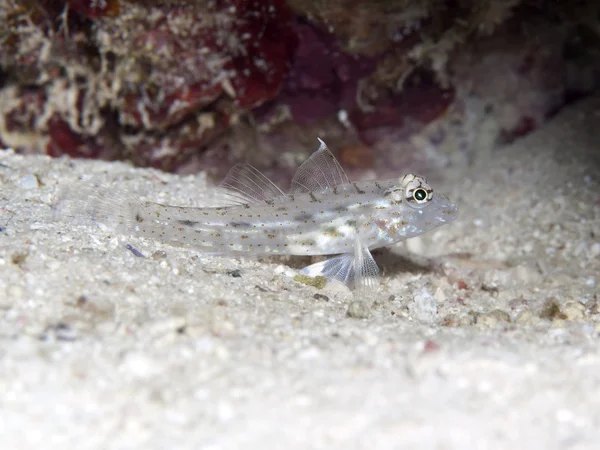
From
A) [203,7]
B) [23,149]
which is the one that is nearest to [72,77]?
[23,149]

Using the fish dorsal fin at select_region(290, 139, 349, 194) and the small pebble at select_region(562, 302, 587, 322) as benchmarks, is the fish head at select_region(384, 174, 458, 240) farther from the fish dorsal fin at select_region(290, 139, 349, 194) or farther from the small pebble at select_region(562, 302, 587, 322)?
the small pebble at select_region(562, 302, 587, 322)

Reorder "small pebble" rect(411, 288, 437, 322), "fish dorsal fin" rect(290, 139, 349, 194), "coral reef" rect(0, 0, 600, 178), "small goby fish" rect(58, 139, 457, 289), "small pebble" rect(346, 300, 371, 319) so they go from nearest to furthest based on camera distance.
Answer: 1. "small pebble" rect(346, 300, 371, 319)
2. "small pebble" rect(411, 288, 437, 322)
3. "small goby fish" rect(58, 139, 457, 289)
4. "fish dorsal fin" rect(290, 139, 349, 194)
5. "coral reef" rect(0, 0, 600, 178)

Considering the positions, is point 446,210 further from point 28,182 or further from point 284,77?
point 28,182

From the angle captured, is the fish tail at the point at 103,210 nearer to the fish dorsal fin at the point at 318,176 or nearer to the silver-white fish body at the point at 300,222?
the silver-white fish body at the point at 300,222

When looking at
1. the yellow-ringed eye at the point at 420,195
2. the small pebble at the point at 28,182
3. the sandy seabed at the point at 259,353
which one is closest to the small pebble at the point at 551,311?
the sandy seabed at the point at 259,353

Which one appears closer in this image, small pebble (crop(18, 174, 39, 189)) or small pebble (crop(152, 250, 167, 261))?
small pebble (crop(152, 250, 167, 261))

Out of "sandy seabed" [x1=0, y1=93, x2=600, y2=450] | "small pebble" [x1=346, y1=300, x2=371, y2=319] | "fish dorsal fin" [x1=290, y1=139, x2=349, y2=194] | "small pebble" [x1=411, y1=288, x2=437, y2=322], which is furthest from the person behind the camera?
"fish dorsal fin" [x1=290, y1=139, x2=349, y2=194]

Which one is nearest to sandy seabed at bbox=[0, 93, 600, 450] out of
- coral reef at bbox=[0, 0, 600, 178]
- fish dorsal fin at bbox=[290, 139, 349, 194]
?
fish dorsal fin at bbox=[290, 139, 349, 194]
